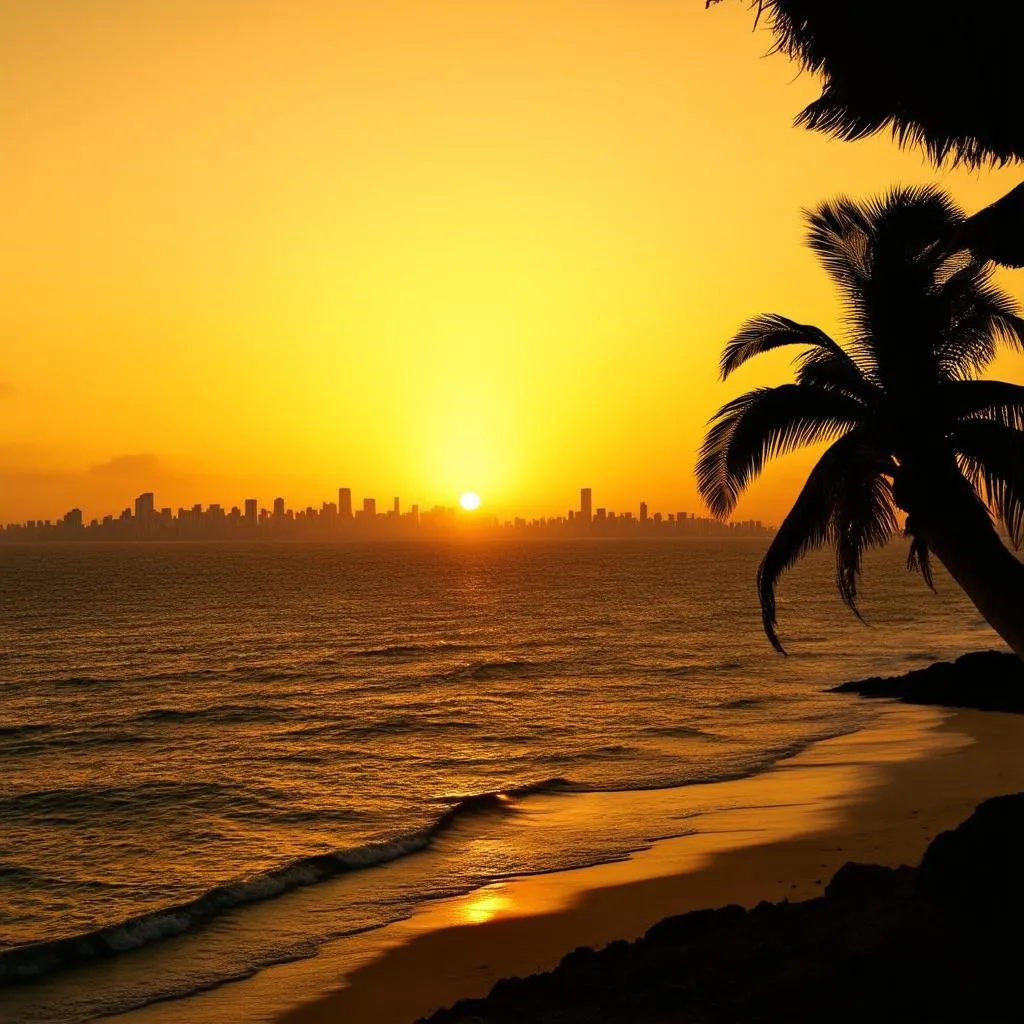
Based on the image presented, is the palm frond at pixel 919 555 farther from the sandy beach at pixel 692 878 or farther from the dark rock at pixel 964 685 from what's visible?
the dark rock at pixel 964 685

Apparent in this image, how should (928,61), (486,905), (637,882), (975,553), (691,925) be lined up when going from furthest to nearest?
(637,882) < (486,905) < (691,925) < (975,553) < (928,61)

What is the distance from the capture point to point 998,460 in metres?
10.8

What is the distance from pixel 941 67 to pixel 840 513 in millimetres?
6595

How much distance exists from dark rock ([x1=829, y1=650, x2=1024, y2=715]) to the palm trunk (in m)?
30.3

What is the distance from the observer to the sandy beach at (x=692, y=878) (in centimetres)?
1522

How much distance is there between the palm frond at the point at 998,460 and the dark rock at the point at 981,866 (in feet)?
10.3

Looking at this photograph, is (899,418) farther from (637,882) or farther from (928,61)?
(637,882)

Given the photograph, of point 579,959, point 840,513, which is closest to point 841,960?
point 579,959

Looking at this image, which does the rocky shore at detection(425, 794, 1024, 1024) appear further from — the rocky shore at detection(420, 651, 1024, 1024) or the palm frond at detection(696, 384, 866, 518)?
the palm frond at detection(696, 384, 866, 518)

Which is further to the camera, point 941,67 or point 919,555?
point 919,555

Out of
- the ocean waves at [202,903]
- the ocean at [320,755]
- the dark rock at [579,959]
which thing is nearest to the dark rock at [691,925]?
the dark rock at [579,959]

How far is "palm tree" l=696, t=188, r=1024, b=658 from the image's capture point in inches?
421

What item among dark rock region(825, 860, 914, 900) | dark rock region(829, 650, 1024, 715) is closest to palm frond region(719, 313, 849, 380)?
dark rock region(825, 860, 914, 900)

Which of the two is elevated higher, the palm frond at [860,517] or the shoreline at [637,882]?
the palm frond at [860,517]
